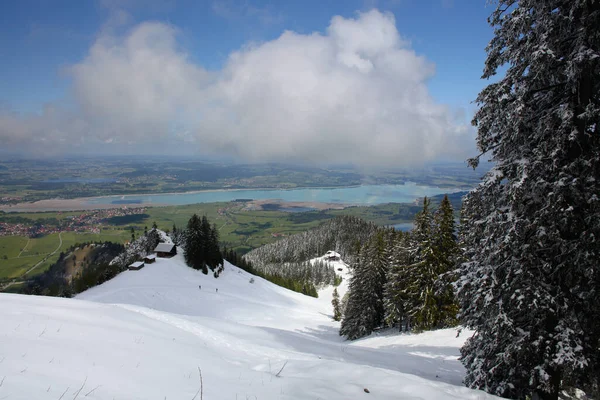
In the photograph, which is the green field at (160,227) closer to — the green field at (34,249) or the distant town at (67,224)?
the green field at (34,249)

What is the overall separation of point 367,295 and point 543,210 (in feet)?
89.9

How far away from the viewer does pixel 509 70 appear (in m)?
6.62

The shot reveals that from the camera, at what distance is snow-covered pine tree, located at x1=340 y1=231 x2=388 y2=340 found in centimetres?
3055

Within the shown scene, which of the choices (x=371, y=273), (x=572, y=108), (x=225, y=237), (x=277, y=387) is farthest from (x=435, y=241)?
(x=225, y=237)

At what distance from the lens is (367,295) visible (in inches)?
1223

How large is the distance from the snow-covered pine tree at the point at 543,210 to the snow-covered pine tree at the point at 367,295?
2519 centimetres

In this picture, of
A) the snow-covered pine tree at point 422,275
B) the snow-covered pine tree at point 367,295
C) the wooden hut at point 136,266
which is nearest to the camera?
the snow-covered pine tree at point 422,275

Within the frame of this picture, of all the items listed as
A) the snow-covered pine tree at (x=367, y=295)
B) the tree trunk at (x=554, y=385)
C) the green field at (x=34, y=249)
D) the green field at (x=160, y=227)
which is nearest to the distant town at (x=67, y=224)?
the green field at (x=160, y=227)

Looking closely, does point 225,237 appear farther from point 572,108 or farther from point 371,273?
point 572,108

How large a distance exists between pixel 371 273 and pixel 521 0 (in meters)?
28.2

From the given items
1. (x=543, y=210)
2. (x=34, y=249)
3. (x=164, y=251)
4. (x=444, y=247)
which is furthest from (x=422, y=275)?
(x=34, y=249)

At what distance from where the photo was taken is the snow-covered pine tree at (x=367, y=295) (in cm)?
3055

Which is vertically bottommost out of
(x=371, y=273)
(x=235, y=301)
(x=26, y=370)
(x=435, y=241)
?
(x=235, y=301)

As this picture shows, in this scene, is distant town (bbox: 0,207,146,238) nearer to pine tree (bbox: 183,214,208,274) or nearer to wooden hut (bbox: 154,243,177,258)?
wooden hut (bbox: 154,243,177,258)
